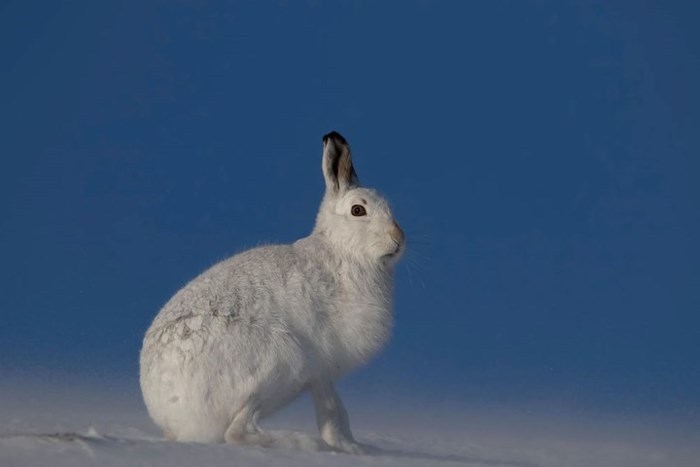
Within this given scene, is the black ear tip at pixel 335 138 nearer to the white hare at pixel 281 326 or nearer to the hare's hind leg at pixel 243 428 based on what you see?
the white hare at pixel 281 326

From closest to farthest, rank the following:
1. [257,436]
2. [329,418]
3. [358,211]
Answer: [257,436] → [329,418] → [358,211]

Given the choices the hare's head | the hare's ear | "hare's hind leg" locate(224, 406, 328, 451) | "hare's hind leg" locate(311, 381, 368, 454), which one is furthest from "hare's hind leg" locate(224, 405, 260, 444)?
the hare's ear

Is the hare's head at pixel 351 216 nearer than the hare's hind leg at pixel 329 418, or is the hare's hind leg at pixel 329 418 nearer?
the hare's hind leg at pixel 329 418

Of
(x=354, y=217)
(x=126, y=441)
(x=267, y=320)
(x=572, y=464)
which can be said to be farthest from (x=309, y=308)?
(x=572, y=464)

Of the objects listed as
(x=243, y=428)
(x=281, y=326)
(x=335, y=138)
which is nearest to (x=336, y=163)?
(x=335, y=138)

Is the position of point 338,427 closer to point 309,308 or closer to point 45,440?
point 309,308

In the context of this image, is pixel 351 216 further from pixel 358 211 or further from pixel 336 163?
pixel 336 163

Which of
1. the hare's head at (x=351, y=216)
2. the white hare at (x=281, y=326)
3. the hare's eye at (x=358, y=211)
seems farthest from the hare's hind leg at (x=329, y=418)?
the hare's eye at (x=358, y=211)
